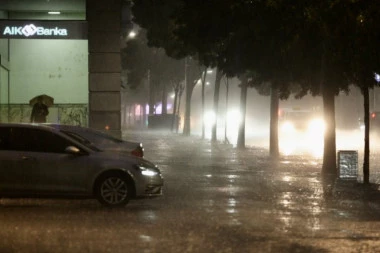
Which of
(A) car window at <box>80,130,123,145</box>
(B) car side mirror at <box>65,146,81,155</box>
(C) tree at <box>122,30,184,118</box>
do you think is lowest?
(B) car side mirror at <box>65,146,81,155</box>

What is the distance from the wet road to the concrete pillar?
8343mm

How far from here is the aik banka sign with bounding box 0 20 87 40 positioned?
2827cm

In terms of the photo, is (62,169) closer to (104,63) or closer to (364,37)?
(364,37)

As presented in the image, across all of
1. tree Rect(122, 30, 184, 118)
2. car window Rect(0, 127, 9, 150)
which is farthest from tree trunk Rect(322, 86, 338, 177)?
tree Rect(122, 30, 184, 118)

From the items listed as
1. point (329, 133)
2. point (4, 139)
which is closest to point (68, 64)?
point (329, 133)

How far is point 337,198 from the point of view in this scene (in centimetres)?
1770

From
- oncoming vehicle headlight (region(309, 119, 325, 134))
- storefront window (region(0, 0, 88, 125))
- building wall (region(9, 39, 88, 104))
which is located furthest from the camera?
oncoming vehicle headlight (region(309, 119, 325, 134))

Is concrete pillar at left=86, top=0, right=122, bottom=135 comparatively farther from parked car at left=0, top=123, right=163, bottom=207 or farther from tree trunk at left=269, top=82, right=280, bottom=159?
parked car at left=0, top=123, right=163, bottom=207

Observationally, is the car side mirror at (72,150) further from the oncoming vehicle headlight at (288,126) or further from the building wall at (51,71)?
the oncoming vehicle headlight at (288,126)

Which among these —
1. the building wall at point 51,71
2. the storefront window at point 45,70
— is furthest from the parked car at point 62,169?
the building wall at point 51,71

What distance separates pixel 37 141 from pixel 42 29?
14.0 meters

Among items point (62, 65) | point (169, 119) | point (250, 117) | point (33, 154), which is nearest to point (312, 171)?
point (62, 65)

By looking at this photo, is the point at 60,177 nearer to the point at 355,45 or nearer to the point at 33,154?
the point at 33,154

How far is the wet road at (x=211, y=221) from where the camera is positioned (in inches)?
430
